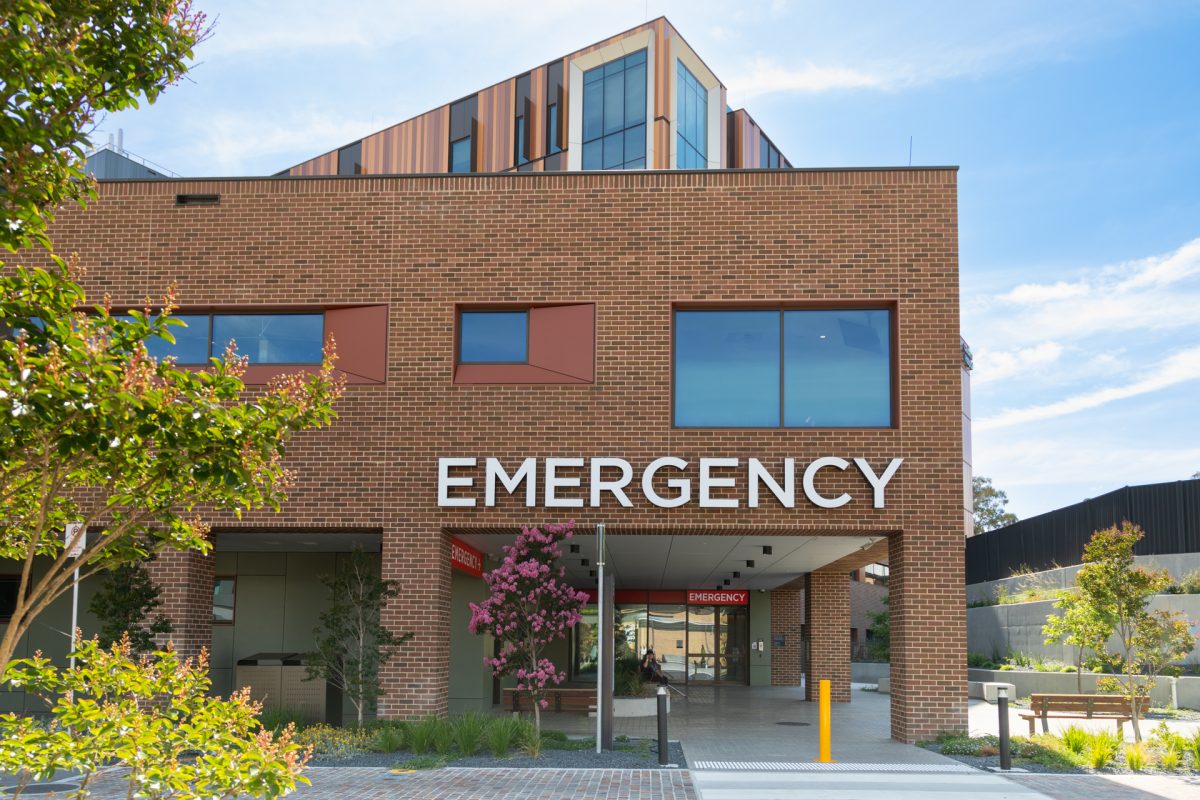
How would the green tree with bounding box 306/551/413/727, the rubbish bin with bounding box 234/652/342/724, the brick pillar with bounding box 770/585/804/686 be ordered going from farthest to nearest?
the brick pillar with bounding box 770/585/804/686 → the rubbish bin with bounding box 234/652/342/724 → the green tree with bounding box 306/551/413/727

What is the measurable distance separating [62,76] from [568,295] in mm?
12316

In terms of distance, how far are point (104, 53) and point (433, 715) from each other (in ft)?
40.6

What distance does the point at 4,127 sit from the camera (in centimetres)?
505

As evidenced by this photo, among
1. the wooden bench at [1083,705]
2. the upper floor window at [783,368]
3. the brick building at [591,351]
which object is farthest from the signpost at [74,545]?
the wooden bench at [1083,705]

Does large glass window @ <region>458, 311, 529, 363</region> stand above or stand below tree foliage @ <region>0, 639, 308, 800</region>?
above

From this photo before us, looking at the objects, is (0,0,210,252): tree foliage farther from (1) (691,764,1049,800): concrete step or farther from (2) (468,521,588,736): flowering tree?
(2) (468,521,588,736): flowering tree

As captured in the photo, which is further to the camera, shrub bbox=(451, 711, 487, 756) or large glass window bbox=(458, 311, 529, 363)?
large glass window bbox=(458, 311, 529, 363)

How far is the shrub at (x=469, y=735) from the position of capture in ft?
49.8

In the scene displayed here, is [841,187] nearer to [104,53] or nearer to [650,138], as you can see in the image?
[104,53]

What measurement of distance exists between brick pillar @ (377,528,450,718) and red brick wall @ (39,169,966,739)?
3 centimetres

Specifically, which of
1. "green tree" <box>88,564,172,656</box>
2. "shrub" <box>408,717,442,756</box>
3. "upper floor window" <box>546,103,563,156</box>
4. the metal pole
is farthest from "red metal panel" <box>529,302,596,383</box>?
"upper floor window" <box>546,103,563,156</box>

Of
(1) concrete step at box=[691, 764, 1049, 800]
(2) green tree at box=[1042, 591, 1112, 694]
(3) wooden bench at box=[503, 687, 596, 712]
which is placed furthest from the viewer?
(3) wooden bench at box=[503, 687, 596, 712]

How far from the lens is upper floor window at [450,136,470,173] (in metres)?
51.1

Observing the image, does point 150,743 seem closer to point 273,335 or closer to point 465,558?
point 273,335
